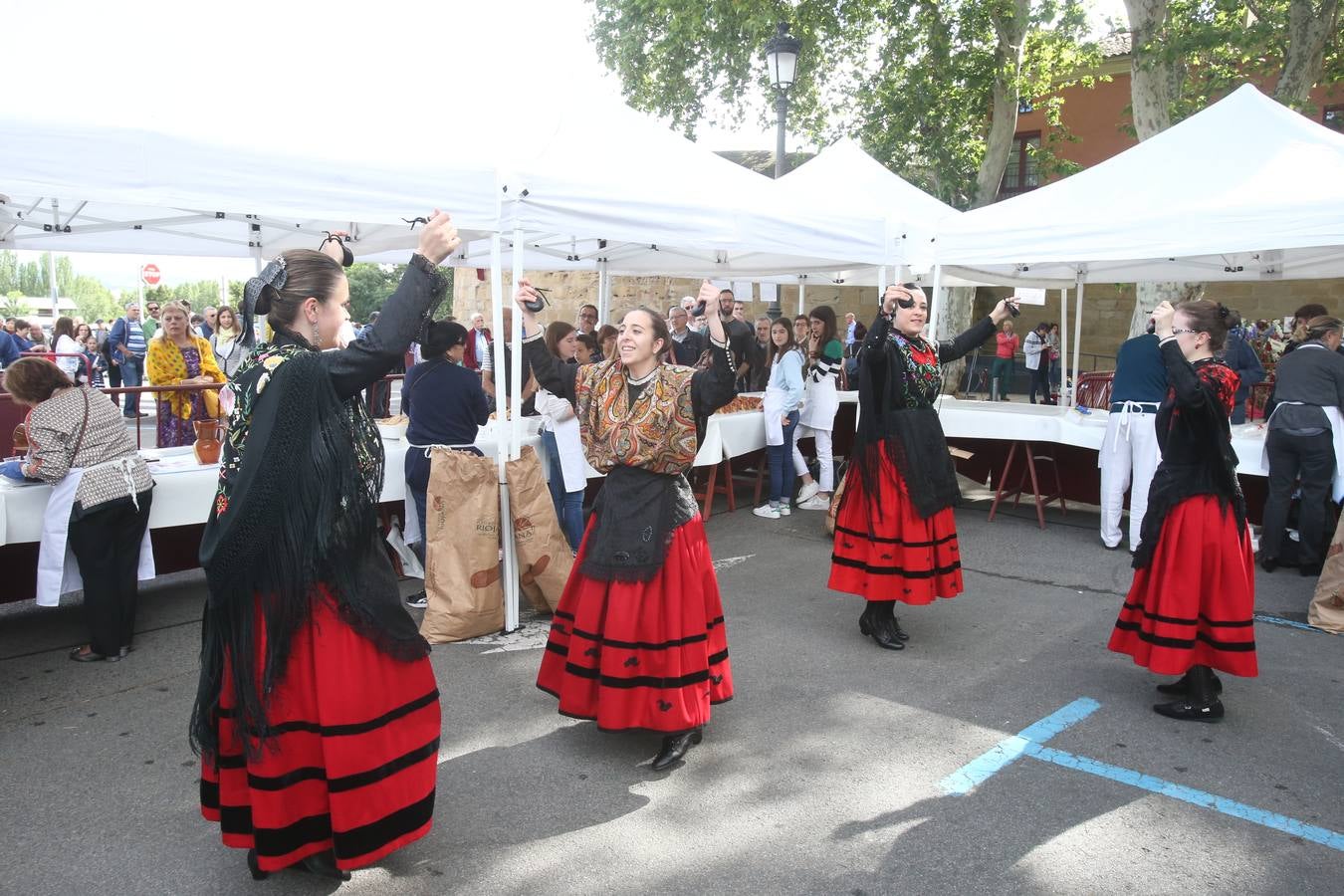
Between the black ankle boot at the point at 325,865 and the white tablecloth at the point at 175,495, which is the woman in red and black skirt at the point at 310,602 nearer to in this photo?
the black ankle boot at the point at 325,865

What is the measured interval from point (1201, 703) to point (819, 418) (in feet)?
15.3

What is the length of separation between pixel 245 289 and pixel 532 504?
2750mm

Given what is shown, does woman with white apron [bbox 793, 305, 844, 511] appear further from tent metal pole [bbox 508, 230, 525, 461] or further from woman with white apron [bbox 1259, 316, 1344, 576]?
tent metal pole [bbox 508, 230, 525, 461]

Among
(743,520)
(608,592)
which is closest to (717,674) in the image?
(608,592)

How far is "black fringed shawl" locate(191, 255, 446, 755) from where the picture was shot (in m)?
2.31

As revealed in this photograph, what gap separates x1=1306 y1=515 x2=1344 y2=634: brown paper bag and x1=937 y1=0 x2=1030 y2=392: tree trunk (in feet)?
32.2

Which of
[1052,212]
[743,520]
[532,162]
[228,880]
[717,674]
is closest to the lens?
[228,880]

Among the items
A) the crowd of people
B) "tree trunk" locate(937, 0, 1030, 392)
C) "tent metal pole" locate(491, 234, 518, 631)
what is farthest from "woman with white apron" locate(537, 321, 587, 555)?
"tree trunk" locate(937, 0, 1030, 392)

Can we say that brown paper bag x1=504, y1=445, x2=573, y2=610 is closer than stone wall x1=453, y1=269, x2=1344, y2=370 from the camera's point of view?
Yes

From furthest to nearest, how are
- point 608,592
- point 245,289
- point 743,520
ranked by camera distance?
point 743,520
point 608,592
point 245,289

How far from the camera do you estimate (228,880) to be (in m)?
2.79

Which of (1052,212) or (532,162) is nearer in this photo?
(532,162)

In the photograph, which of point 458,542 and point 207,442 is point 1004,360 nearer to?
point 458,542

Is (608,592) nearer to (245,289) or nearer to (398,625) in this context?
(398,625)
